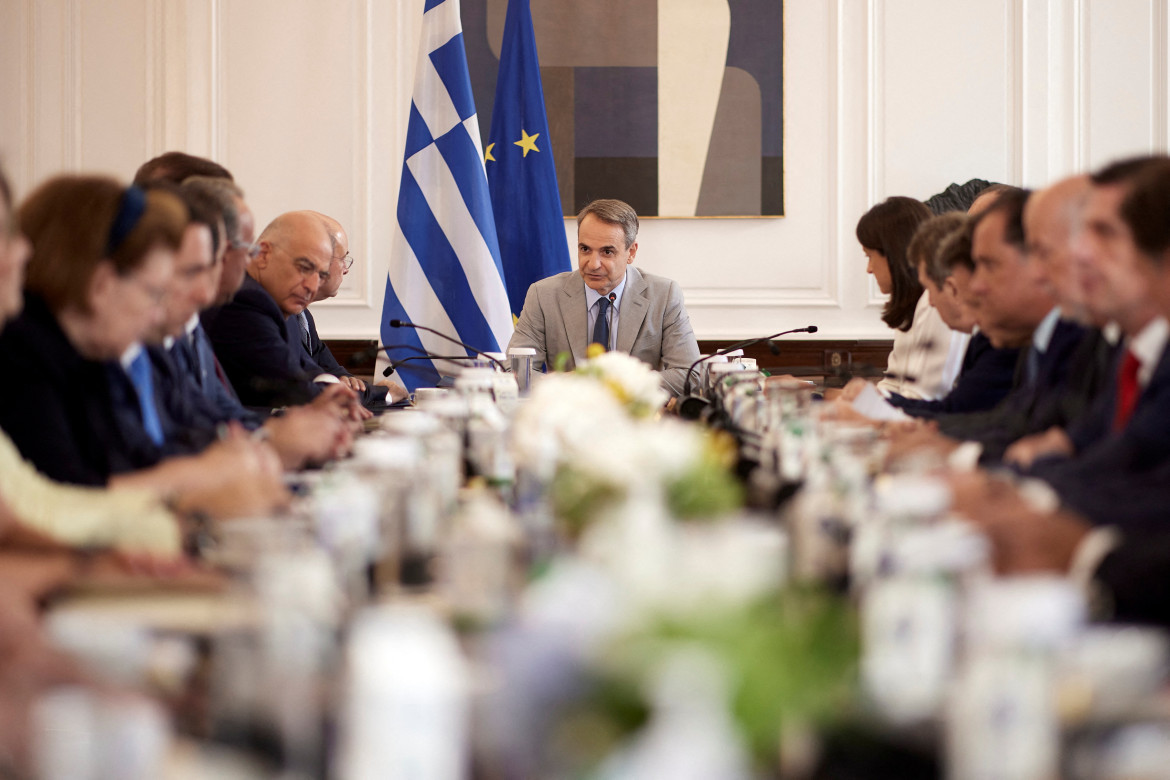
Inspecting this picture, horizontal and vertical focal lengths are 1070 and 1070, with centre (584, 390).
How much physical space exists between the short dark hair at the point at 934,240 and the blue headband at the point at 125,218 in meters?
2.31

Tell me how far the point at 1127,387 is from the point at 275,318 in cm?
270

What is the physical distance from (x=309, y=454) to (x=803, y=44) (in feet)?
14.5

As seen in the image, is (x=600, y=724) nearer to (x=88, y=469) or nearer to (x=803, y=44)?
(x=88, y=469)

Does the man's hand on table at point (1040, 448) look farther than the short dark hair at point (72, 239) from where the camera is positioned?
Yes

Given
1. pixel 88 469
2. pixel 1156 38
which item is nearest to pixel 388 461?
pixel 88 469

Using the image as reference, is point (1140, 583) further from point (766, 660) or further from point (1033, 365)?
point (1033, 365)

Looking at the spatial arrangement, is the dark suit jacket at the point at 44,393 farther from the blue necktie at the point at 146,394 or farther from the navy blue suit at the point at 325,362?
the navy blue suit at the point at 325,362

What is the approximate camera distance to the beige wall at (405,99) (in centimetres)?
576

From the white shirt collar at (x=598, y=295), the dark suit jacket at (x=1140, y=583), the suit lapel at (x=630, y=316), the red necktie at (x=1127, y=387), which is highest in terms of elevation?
the white shirt collar at (x=598, y=295)

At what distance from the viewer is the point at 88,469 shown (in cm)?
201

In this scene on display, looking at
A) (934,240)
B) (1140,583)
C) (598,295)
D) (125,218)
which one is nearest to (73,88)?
(598,295)

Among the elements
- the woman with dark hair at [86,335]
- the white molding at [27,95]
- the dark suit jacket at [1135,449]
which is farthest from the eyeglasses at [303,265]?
the dark suit jacket at [1135,449]

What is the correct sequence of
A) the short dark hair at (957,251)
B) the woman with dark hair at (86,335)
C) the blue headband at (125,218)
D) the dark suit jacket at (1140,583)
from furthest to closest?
the short dark hair at (957,251), the blue headband at (125,218), the woman with dark hair at (86,335), the dark suit jacket at (1140,583)

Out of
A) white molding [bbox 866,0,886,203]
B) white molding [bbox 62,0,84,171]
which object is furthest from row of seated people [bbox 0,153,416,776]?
white molding [bbox 866,0,886,203]
